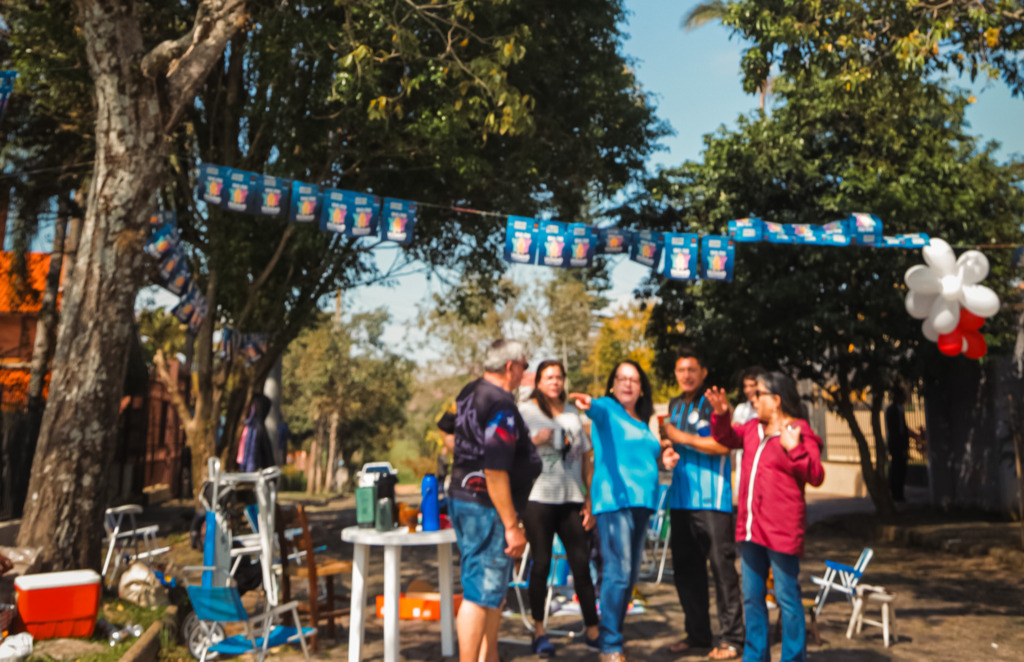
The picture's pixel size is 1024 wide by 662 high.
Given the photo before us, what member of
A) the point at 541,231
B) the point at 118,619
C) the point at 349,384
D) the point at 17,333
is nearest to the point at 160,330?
the point at 17,333

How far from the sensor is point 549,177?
14.1 m

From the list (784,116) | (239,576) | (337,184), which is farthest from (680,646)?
(784,116)

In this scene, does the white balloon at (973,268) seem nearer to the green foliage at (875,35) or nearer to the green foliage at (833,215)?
the green foliage at (875,35)

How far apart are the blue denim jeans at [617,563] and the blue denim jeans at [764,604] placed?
0.73 m

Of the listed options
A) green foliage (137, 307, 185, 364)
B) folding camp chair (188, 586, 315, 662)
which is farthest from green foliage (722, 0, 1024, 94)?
green foliage (137, 307, 185, 364)

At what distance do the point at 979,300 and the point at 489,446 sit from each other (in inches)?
199

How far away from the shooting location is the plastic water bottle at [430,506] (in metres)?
5.11

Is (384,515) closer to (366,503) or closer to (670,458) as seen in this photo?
(366,503)

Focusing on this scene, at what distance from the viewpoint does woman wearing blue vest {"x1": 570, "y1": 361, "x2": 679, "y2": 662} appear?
5.02 metres

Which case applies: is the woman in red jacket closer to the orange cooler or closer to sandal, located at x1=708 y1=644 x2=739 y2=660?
sandal, located at x1=708 y1=644 x2=739 y2=660

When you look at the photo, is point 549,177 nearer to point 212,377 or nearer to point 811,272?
point 811,272

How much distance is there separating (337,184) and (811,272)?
7.50 meters

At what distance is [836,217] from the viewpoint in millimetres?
13172

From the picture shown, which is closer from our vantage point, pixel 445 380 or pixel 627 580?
pixel 627 580
